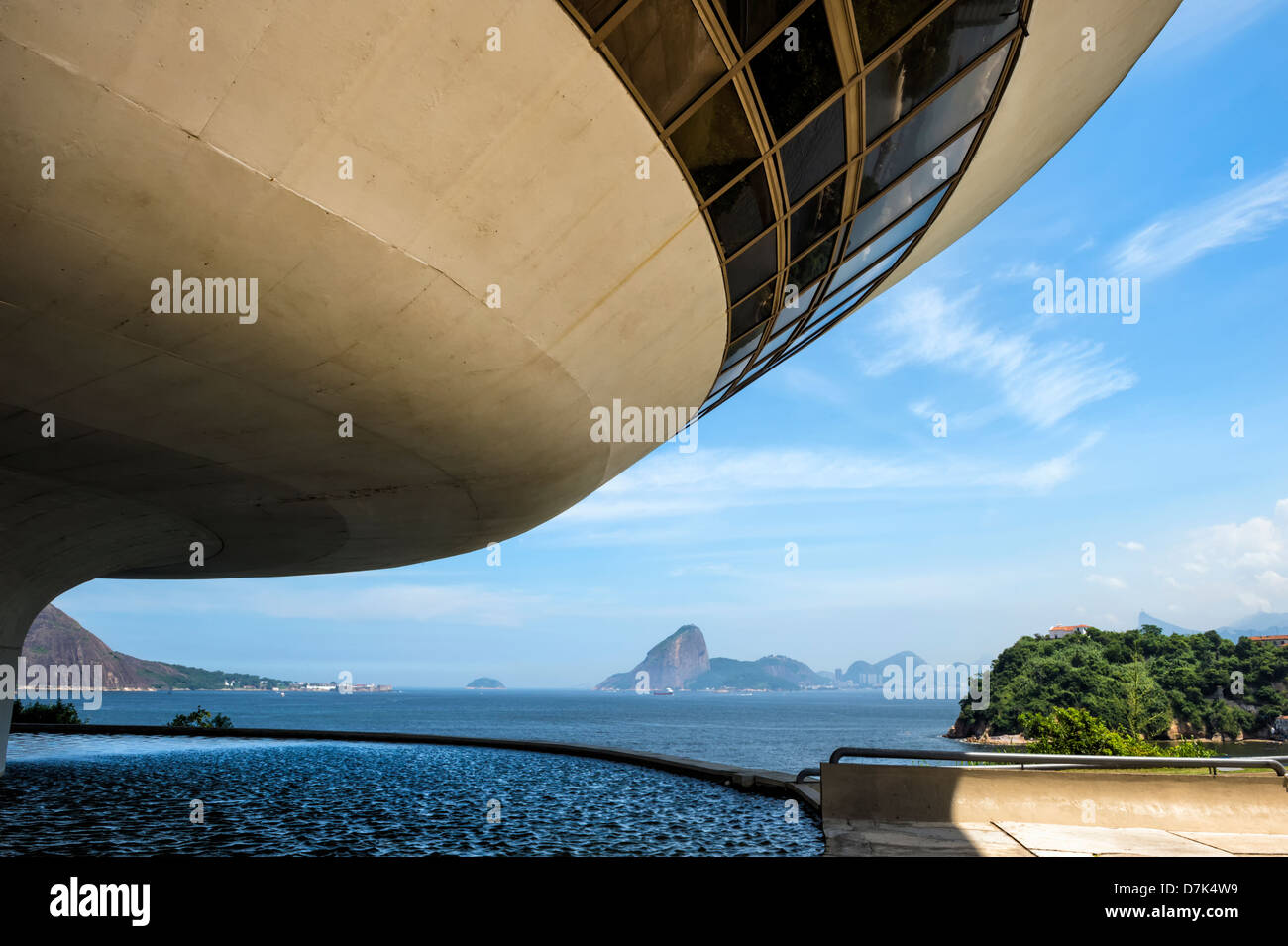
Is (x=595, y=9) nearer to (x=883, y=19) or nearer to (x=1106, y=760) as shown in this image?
(x=883, y=19)

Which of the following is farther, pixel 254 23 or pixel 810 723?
pixel 810 723

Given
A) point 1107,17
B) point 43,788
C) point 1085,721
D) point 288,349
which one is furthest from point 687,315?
point 1085,721

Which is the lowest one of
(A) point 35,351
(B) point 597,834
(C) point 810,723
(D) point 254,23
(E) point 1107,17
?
(C) point 810,723

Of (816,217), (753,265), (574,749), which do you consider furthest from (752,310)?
(574,749)

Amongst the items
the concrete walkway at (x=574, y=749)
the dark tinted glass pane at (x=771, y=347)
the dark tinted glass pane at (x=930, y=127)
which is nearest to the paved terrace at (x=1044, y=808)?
the concrete walkway at (x=574, y=749)

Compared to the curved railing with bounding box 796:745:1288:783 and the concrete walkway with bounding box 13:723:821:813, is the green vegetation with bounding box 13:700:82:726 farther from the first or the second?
the curved railing with bounding box 796:745:1288:783

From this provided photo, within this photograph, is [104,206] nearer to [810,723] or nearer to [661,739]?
[661,739]

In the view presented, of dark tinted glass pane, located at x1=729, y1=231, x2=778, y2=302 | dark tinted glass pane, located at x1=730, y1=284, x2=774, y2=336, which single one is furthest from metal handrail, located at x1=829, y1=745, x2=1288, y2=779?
dark tinted glass pane, located at x1=729, y1=231, x2=778, y2=302

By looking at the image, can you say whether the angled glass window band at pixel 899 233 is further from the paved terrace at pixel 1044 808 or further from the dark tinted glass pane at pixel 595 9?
the paved terrace at pixel 1044 808
